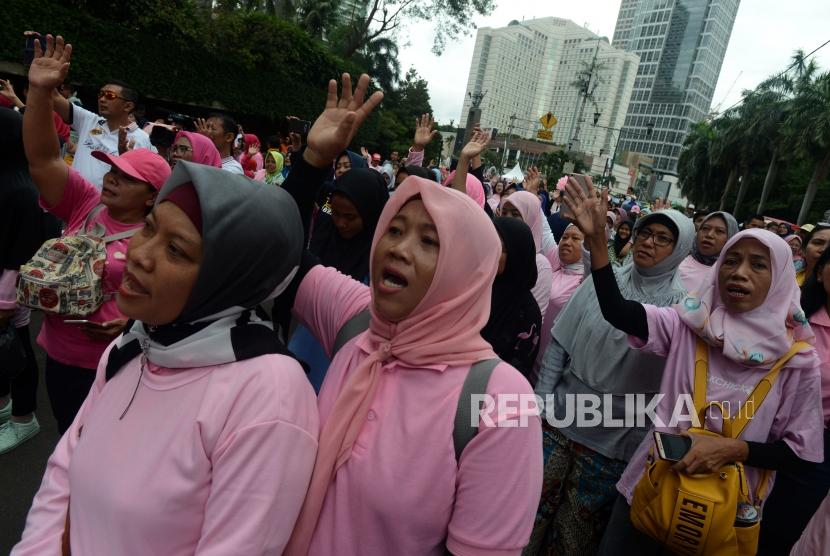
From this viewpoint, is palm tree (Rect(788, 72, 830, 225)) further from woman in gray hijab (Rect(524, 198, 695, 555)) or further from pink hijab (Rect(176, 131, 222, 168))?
pink hijab (Rect(176, 131, 222, 168))

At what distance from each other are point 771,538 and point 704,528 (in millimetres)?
893

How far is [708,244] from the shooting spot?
4168 mm

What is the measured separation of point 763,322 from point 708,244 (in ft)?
7.97

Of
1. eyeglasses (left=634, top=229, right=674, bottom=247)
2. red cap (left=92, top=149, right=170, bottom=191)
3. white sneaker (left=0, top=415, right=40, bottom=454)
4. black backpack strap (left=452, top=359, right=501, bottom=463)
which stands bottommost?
white sneaker (left=0, top=415, right=40, bottom=454)

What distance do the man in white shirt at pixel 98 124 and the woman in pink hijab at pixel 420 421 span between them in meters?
3.47

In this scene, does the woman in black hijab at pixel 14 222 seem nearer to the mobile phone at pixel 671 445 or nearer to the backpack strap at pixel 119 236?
the backpack strap at pixel 119 236

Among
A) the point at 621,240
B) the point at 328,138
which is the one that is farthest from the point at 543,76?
the point at 328,138

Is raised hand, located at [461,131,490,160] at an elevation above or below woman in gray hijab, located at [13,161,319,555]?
above

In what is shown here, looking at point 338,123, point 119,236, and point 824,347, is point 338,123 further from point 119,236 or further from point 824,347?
point 824,347

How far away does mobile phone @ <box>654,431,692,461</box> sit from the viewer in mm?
1883

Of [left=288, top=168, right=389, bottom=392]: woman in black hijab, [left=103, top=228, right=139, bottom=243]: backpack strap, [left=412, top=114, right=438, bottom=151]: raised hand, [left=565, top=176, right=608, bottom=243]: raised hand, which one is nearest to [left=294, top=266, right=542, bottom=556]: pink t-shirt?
[left=565, top=176, right=608, bottom=243]: raised hand

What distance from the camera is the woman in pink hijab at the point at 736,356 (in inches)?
78.7

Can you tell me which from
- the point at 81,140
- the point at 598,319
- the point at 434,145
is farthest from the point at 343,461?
the point at 434,145

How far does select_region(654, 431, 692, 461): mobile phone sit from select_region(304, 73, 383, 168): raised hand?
1.62m
